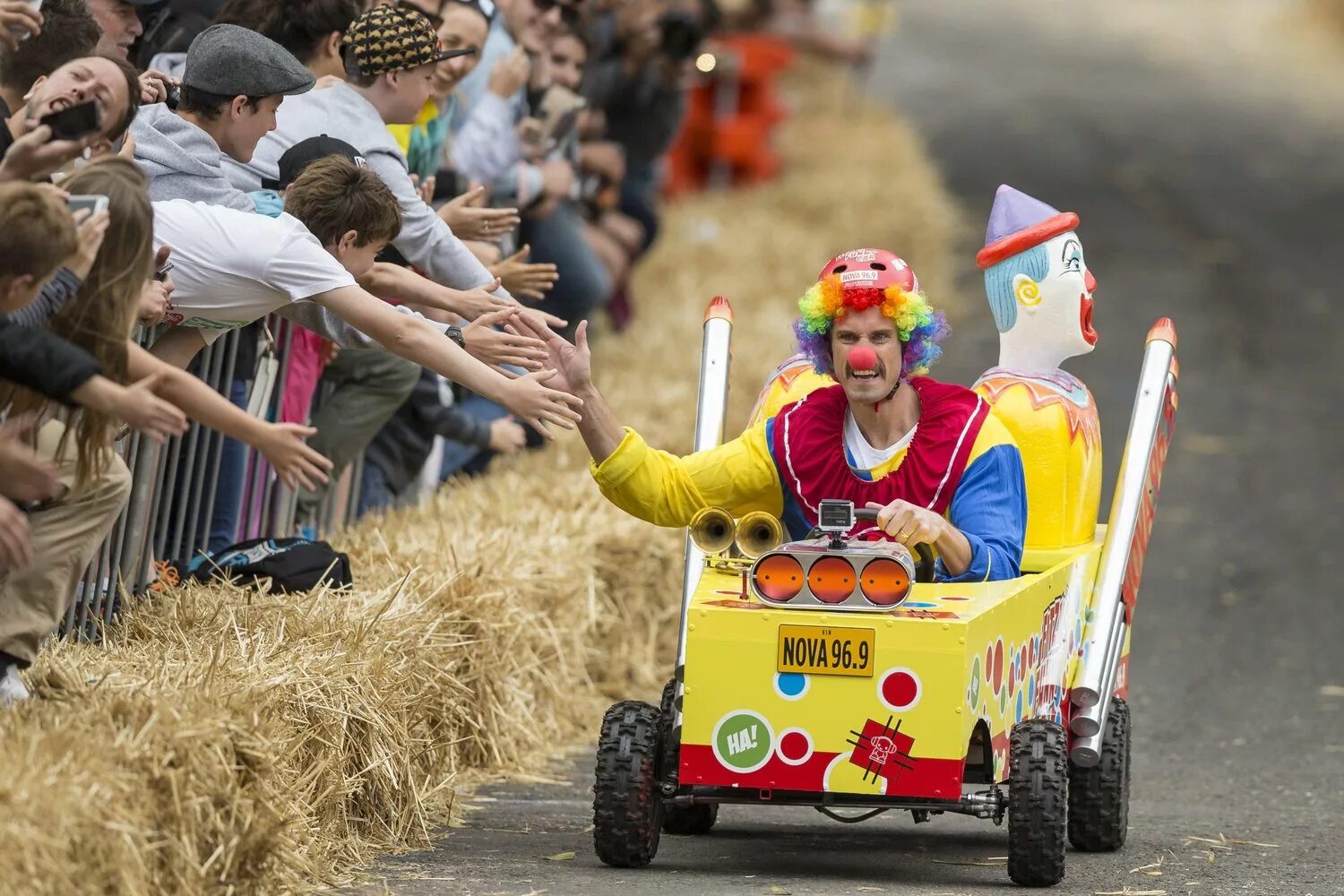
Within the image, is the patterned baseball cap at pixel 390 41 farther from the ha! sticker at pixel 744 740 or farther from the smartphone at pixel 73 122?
the ha! sticker at pixel 744 740

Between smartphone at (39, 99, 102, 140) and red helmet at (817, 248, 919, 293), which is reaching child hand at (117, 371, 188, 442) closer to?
smartphone at (39, 99, 102, 140)

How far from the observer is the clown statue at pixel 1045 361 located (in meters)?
7.20

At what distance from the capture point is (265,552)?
7051 mm

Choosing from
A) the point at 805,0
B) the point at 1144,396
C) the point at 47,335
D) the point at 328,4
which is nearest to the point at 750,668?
the point at 47,335

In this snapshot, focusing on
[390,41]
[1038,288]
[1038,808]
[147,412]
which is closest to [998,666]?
[1038,808]

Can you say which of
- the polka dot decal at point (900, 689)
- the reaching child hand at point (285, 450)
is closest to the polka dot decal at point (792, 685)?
the polka dot decal at point (900, 689)

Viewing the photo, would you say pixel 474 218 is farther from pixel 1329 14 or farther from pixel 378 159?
pixel 1329 14

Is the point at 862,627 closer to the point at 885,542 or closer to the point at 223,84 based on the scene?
the point at 885,542

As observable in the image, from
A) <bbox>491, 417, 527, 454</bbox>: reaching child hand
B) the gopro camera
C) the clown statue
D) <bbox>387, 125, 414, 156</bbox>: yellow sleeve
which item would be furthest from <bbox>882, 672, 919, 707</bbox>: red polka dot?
<bbox>387, 125, 414, 156</bbox>: yellow sleeve

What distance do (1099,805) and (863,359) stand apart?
4.93 ft

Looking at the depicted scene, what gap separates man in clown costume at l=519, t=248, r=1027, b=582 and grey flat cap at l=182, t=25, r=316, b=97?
40.5 inches

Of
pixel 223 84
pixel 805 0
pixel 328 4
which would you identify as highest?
pixel 805 0

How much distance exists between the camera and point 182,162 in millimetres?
6250

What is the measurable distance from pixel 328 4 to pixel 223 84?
1.49 m
